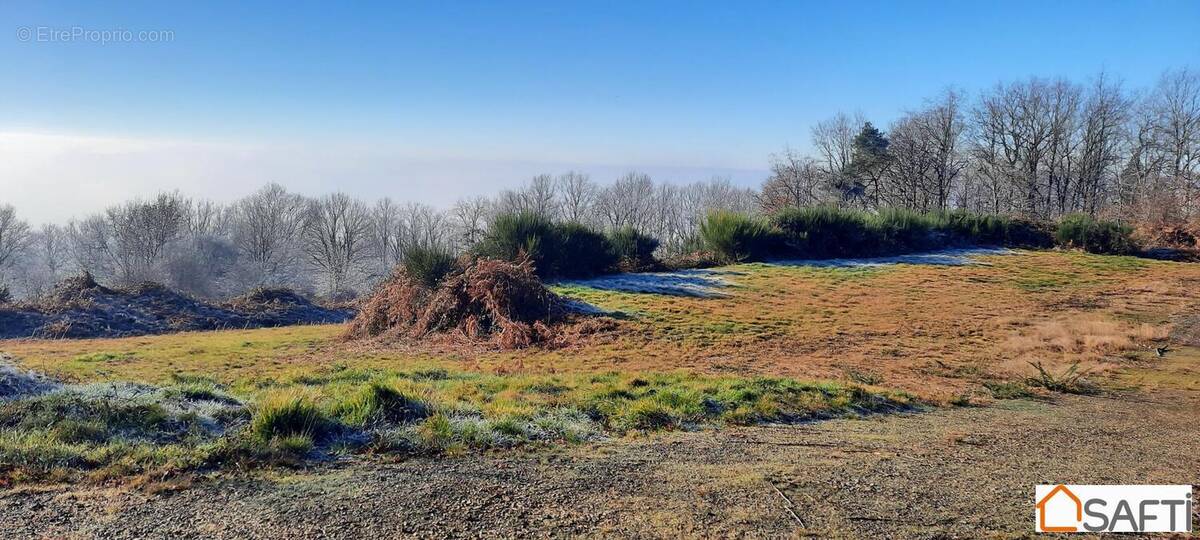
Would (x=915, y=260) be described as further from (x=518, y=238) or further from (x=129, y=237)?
(x=129, y=237)

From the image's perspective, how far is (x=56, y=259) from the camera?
Answer: 147 ft

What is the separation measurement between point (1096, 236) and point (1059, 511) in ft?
85.1

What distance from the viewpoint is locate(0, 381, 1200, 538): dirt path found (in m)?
3.10

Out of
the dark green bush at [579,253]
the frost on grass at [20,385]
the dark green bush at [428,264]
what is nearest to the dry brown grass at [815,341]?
the frost on grass at [20,385]

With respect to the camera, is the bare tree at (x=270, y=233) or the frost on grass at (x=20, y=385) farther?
the bare tree at (x=270, y=233)

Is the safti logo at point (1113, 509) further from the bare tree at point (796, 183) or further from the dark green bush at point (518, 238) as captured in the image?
the bare tree at point (796, 183)

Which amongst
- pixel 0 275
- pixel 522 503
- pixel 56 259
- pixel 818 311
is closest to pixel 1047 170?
pixel 818 311

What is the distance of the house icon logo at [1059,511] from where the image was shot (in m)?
3.22

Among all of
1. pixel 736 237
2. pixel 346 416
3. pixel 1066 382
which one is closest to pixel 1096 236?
pixel 736 237

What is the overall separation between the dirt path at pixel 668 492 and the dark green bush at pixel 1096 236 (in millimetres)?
23042

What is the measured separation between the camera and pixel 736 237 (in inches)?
836

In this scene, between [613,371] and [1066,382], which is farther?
[613,371]

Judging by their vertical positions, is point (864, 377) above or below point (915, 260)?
below

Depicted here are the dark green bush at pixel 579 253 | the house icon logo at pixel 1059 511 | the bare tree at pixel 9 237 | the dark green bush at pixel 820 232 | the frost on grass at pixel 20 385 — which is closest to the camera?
the house icon logo at pixel 1059 511
